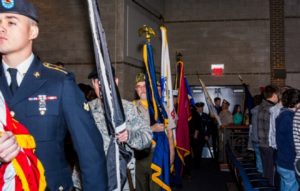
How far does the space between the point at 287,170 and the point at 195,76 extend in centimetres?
910

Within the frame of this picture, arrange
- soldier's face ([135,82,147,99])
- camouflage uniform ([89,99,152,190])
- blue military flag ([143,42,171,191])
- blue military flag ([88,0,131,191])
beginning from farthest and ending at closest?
soldier's face ([135,82,147,99]) < blue military flag ([143,42,171,191]) < camouflage uniform ([89,99,152,190]) < blue military flag ([88,0,131,191])

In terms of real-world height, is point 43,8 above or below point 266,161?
above

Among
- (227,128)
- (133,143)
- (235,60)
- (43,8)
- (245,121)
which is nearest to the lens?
(133,143)

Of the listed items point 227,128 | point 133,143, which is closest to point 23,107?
point 133,143

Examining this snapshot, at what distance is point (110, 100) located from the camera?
2312 mm

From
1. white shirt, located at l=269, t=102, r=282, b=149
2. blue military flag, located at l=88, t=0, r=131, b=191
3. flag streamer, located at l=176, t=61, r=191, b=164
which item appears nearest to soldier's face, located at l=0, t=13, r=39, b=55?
blue military flag, located at l=88, t=0, r=131, b=191

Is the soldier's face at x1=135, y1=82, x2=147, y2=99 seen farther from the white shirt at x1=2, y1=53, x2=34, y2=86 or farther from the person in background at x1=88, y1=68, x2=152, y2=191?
the white shirt at x1=2, y1=53, x2=34, y2=86

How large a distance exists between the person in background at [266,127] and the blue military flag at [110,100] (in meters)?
3.96

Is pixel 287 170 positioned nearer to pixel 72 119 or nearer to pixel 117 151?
pixel 117 151

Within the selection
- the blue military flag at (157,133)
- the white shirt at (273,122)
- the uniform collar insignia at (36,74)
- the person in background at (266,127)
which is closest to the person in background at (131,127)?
the blue military flag at (157,133)

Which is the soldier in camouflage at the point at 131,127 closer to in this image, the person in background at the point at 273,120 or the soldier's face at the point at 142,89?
the soldier's face at the point at 142,89

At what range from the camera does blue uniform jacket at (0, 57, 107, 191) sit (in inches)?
61.1

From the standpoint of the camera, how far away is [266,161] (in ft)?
19.3

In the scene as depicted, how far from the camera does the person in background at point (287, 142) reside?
14.0 feet
